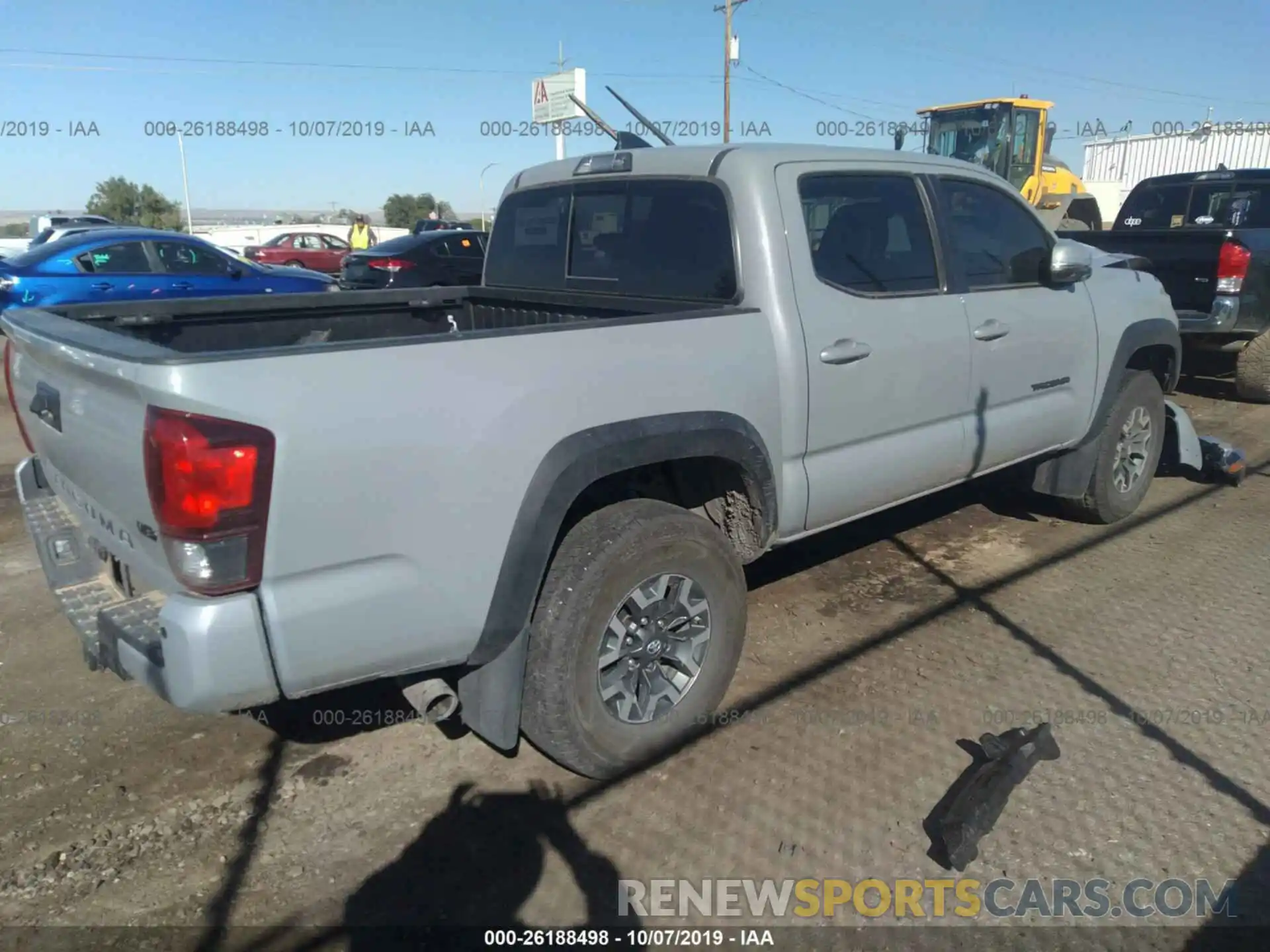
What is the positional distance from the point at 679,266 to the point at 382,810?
217 cm

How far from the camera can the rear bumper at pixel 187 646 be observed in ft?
6.94

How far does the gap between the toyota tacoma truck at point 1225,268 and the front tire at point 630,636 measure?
4.92 meters

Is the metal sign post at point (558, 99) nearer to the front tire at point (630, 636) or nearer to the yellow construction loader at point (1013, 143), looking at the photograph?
the yellow construction loader at point (1013, 143)

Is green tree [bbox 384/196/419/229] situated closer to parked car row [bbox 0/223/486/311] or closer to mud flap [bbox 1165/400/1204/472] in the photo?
parked car row [bbox 0/223/486/311]

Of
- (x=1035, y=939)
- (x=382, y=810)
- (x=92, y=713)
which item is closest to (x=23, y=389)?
(x=92, y=713)

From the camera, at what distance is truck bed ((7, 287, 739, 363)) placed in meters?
3.02

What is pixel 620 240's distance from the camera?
3.83 m

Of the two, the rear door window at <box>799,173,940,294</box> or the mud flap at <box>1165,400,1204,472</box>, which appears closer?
the rear door window at <box>799,173,940,294</box>

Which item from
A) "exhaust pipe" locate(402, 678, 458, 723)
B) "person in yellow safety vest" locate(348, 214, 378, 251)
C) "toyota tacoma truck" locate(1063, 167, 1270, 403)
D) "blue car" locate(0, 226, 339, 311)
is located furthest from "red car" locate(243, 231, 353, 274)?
"exhaust pipe" locate(402, 678, 458, 723)

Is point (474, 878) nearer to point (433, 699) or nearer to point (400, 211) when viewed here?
point (433, 699)

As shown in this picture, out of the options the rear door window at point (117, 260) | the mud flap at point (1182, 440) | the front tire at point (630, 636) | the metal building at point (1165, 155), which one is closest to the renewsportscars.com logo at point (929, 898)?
the front tire at point (630, 636)

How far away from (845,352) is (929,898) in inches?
71.3

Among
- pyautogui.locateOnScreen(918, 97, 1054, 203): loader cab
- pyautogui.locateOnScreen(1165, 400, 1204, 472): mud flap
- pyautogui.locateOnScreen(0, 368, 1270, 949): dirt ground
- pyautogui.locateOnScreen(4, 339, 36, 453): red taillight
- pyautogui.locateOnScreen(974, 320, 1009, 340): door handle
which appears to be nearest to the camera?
pyautogui.locateOnScreen(0, 368, 1270, 949): dirt ground

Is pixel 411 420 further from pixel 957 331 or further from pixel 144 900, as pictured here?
pixel 957 331
